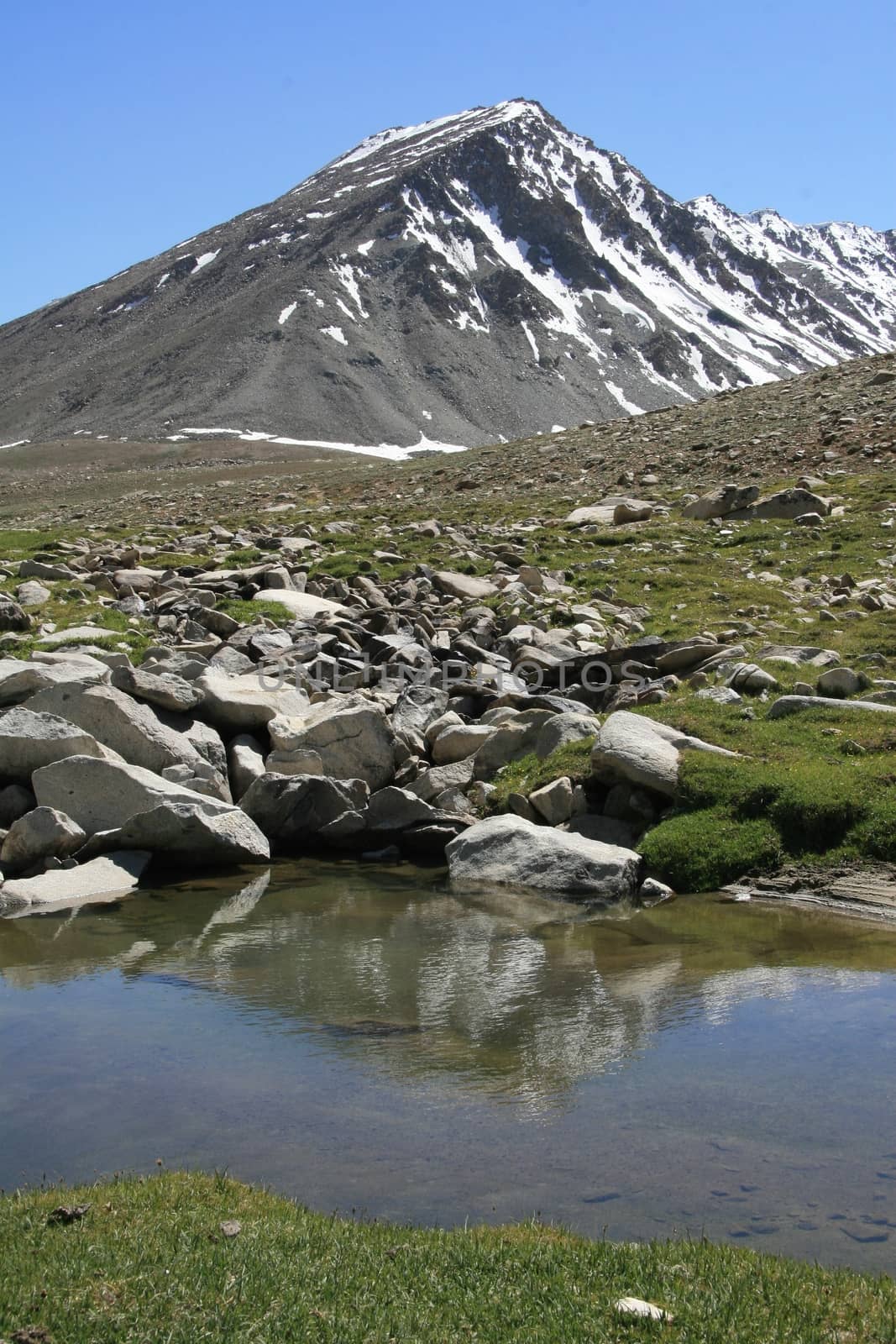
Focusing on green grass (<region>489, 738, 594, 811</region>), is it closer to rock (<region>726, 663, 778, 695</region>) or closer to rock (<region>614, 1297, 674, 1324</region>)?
rock (<region>726, 663, 778, 695</region>)

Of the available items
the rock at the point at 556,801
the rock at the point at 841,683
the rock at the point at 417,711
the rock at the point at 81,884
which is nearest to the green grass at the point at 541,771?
the rock at the point at 556,801

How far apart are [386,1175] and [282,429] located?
191339mm

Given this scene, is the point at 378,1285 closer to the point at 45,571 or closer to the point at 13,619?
the point at 13,619

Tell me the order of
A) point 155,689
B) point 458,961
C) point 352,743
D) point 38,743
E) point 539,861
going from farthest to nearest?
point 155,689
point 352,743
point 38,743
point 539,861
point 458,961

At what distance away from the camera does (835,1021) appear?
9.77 meters

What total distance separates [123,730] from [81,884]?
10.7 feet

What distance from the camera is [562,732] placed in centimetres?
1812

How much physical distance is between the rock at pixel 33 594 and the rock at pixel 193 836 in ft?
40.8

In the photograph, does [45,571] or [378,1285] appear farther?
[45,571]

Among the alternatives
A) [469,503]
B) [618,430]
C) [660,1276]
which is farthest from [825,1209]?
[618,430]

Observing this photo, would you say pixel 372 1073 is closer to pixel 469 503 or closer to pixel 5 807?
pixel 5 807

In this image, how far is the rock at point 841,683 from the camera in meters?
18.8

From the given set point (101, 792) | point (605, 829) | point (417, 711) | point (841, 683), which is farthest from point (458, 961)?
point (841, 683)

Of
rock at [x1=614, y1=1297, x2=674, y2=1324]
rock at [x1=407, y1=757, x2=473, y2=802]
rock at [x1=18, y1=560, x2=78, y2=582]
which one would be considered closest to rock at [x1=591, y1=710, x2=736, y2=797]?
rock at [x1=407, y1=757, x2=473, y2=802]
